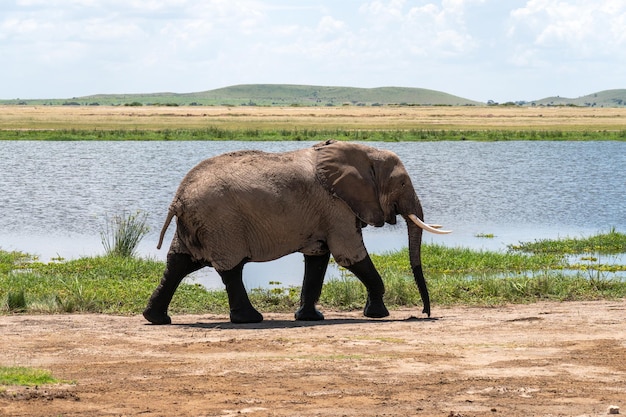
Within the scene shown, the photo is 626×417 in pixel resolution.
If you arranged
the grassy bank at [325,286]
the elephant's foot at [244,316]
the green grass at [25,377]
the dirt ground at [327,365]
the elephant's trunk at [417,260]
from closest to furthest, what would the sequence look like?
the dirt ground at [327,365] < the green grass at [25,377] < the elephant's foot at [244,316] < the elephant's trunk at [417,260] < the grassy bank at [325,286]

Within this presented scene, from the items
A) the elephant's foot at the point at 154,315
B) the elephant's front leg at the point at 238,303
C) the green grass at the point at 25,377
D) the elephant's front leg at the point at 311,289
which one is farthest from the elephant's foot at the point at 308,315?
the green grass at the point at 25,377

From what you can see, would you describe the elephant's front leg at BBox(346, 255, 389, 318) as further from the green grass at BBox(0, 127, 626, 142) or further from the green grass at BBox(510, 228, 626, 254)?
the green grass at BBox(0, 127, 626, 142)

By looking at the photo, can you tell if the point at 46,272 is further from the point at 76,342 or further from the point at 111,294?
the point at 76,342

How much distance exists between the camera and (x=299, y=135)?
5797cm

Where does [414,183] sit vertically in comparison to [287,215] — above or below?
below

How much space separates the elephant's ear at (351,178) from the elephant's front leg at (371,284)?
1.73 ft

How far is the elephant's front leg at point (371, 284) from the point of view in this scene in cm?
1268

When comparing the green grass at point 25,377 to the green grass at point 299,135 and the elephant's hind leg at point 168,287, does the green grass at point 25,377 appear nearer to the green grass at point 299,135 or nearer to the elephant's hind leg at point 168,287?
the elephant's hind leg at point 168,287

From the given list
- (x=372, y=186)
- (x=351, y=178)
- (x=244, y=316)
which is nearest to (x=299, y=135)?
(x=372, y=186)

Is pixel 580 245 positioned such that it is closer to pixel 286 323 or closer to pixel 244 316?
pixel 286 323

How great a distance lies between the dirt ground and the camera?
787cm

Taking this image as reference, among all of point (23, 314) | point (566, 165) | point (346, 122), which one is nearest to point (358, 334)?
point (23, 314)

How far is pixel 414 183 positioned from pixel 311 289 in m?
25.8

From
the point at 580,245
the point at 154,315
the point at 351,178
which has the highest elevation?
the point at 351,178
